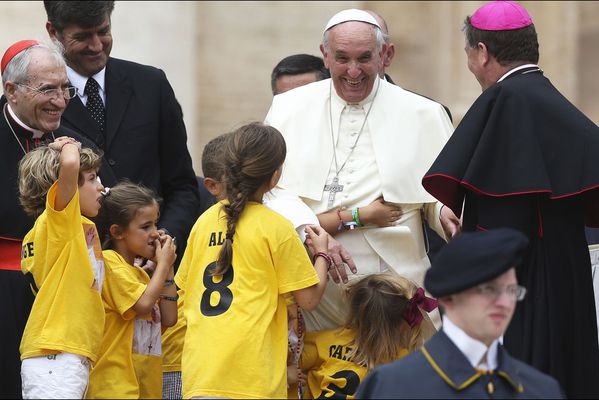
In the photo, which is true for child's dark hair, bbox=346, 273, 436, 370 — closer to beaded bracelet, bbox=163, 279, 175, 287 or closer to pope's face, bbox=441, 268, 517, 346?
beaded bracelet, bbox=163, 279, 175, 287

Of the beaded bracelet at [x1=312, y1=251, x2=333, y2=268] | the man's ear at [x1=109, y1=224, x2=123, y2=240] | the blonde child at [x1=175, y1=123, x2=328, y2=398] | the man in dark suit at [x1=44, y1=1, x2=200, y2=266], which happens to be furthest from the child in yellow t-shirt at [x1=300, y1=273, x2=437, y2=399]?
the man's ear at [x1=109, y1=224, x2=123, y2=240]

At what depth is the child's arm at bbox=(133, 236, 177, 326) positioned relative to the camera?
22.6ft

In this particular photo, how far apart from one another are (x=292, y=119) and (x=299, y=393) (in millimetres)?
1414

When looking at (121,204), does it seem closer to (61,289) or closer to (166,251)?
(166,251)

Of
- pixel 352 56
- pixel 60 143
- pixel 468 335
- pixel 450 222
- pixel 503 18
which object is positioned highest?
pixel 503 18

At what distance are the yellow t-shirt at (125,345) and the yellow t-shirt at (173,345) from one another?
384mm

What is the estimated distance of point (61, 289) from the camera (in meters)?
6.62

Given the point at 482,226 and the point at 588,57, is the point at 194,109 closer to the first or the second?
the point at 588,57

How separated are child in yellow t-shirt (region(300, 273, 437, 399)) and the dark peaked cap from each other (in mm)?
2081

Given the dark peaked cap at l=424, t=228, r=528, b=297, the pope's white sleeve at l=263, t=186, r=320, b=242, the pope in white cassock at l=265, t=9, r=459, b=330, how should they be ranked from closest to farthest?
the dark peaked cap at l=424, t=228, r=528, b=297
the pope's white sleeve at l=263, t=186, r=320, b=242
the pope in white cassock at l=265, t=9, r=459, b=330

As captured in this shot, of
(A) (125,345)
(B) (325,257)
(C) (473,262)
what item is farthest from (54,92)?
(C) (473,262)

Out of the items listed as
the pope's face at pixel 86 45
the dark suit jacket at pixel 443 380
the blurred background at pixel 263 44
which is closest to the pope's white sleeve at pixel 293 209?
the pope's face at pixel 86 45

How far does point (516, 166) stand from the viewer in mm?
6793

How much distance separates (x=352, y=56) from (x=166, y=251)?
1.33 m
